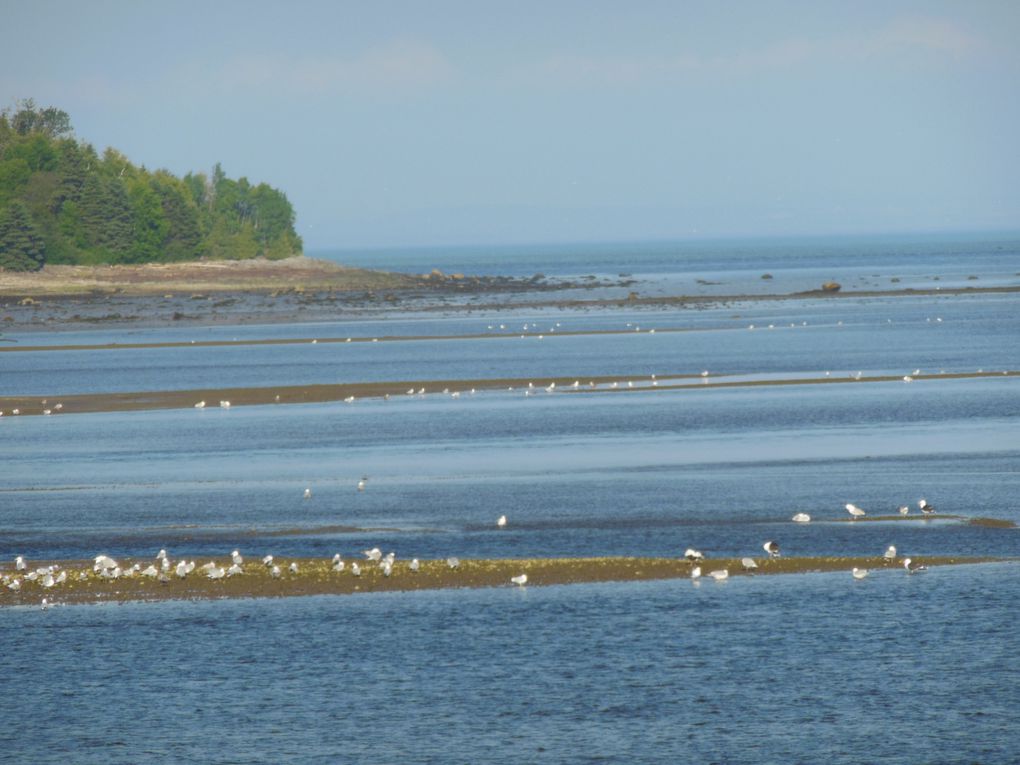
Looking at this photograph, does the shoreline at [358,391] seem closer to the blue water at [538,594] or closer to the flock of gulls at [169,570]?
the blue water at [538,594]

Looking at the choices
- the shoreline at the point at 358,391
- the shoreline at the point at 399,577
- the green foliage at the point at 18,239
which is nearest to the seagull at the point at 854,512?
the shoreline at the point at 399,577

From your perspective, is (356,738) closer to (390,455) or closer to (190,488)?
(190,488)

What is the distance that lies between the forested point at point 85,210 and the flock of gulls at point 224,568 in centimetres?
11479

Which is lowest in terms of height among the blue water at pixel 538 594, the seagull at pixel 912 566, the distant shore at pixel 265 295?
the blue water at pixel 538 594

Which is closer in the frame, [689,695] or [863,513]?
[689,695]

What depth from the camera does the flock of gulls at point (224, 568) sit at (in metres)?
24.3

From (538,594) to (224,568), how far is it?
18.8ft

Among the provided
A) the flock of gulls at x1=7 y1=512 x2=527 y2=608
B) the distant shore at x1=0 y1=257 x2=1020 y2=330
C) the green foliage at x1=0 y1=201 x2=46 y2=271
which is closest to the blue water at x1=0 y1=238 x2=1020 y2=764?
the flock of gulls at x1=7 y1=512 x2=527 y2=608

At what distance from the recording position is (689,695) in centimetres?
1830

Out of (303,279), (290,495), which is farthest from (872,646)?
(303,279)

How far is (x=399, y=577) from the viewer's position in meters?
24.6

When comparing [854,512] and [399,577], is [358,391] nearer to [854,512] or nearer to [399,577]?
[854,512]

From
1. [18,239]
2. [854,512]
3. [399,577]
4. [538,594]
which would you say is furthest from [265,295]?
[538,594]

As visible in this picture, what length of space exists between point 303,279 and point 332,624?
452 ft
